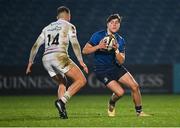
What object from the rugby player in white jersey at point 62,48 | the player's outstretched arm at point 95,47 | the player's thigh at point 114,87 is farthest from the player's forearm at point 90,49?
the player's thigh at point 114,87

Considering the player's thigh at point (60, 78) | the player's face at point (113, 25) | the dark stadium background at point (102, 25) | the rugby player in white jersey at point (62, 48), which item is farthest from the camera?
the dark stadium background at point (102, 25)

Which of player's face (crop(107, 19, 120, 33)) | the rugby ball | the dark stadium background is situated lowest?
the rugby ball

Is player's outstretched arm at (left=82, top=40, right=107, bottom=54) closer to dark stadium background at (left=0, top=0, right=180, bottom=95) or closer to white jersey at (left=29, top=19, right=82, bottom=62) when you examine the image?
white jersey at (left=29, top=19, right=82, bottom=62)

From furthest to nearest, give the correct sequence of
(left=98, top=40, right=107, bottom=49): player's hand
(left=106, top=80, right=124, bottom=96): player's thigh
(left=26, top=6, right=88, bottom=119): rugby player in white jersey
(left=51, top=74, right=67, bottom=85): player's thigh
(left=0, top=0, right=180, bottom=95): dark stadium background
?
(left=0, top=0, right=180, bottom=95): dark stadium background < (left=51, top=74, right=67, bottom=85): player's thigh < (left=106, top=80, right=124, bottom=96): player's thigh < (left=26, top=6, right=88, bottom=119): rugby player in white jersey < (left=98, top=40, right=107, bottom=49): player's hand

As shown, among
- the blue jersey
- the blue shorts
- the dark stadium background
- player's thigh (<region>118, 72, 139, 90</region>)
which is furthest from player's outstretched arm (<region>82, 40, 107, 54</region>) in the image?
the dark stadium background

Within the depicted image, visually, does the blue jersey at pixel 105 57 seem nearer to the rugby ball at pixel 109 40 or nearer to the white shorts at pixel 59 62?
the rugby ball at pixel 109 40

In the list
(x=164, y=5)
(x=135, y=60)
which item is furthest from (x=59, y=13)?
(x=164, y=5)

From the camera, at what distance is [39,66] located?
21172mm

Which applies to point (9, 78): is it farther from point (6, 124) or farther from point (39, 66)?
point (6, 124)

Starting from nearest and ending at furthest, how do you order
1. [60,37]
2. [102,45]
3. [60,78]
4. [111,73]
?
1. [102,45]
2. [60,37]
3. [111,73]
4. [60,78]

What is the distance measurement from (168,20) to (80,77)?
1405 centimetres

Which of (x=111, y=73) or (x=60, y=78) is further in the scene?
(x=60, y=78)

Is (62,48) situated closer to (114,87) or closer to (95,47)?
(95,47)

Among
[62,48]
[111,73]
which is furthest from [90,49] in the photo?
[111,73]
